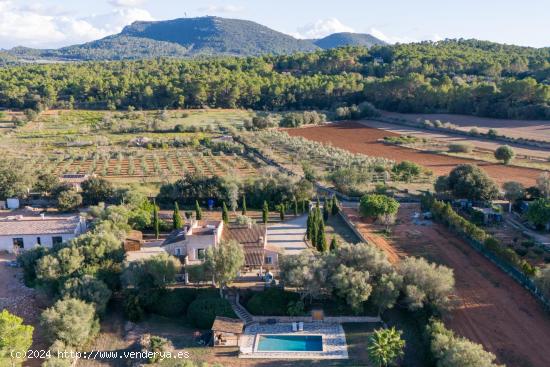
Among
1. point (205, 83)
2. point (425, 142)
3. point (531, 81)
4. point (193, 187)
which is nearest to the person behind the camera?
point (193, 187)

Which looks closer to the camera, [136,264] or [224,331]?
[224,331]

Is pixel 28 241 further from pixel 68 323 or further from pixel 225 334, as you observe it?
pixel 225 334

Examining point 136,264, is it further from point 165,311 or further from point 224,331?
point 224,331

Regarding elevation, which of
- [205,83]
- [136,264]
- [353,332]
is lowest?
[353,332]

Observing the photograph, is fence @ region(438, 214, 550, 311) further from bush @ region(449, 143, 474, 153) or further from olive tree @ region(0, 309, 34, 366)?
bush @ region(449, 143, 474, 153)

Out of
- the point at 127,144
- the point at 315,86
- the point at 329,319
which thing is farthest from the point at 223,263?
the point at 315,86

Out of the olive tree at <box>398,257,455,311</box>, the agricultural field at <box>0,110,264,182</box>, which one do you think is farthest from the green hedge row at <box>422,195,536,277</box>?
the agricultural field at <box>0,110,264,182</box>

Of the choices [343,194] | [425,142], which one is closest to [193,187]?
[343,194]
